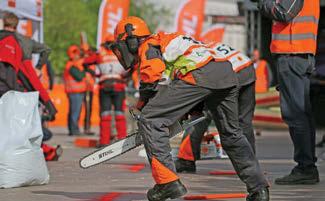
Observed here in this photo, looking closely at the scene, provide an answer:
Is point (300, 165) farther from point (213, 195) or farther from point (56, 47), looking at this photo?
point (56, 47)

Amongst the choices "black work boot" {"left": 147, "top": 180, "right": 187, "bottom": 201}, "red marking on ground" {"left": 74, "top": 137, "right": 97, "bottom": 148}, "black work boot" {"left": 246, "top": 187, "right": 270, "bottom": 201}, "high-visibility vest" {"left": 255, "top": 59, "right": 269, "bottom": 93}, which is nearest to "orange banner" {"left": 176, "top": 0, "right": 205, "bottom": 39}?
"high-visibility vest" {"left": 255, "top": 59, "right": 269, "bottom": 93}

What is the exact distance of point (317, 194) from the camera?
866 centimetres

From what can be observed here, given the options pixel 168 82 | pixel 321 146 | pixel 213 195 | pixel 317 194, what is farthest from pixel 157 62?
pixel 321 146

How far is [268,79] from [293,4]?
13.9 metres

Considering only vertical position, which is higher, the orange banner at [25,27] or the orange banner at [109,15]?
the orange banner at [25,27]

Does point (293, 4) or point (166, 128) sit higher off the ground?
point (293, 4)

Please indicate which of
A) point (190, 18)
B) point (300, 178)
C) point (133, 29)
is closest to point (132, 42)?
point (133, 29)

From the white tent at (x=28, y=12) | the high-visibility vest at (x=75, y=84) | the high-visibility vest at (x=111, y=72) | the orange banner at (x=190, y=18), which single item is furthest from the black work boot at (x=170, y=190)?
the orange banner at (x=190, y=18)

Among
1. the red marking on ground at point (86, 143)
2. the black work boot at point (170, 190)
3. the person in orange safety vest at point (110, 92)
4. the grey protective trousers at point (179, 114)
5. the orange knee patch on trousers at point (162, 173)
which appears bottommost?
the red marking on ground at point (86, 143)

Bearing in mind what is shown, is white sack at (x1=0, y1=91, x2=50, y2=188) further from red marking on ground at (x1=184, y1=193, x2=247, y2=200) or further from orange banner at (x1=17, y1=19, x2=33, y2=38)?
orange banner at (x1=17, y1=19, x2=33, y2=38)

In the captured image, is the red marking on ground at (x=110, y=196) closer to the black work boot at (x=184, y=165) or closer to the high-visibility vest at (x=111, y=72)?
the black work boot at (x=184, y=165)

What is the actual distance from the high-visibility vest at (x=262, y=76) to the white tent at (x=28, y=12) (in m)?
7.98

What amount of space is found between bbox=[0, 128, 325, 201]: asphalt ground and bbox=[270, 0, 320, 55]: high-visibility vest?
1.27 meters

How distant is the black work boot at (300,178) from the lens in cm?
946
